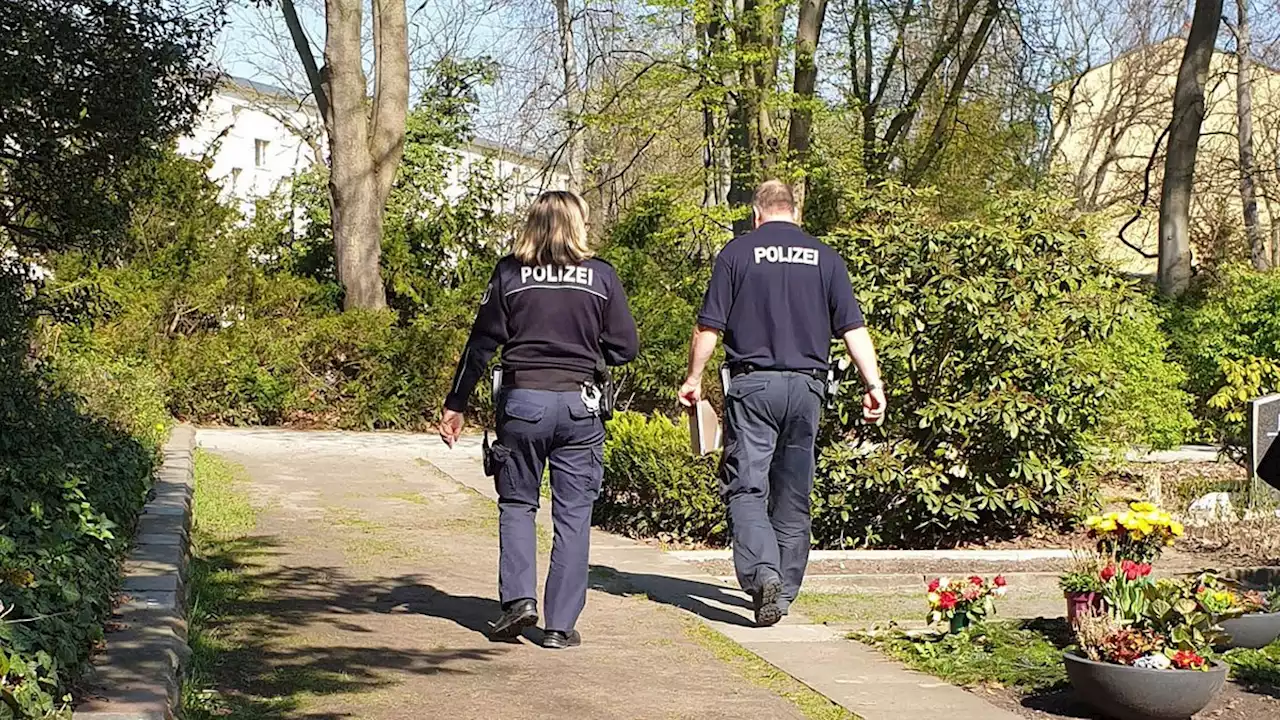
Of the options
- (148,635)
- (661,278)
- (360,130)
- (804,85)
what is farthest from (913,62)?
(148,635)

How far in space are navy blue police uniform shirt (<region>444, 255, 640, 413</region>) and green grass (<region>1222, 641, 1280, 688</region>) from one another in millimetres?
2830

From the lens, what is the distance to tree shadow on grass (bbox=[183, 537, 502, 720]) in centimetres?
541

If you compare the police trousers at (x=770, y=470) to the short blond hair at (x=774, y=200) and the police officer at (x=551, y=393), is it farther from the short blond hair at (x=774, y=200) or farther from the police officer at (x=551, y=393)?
the short blond hair at (x=774, y=200)

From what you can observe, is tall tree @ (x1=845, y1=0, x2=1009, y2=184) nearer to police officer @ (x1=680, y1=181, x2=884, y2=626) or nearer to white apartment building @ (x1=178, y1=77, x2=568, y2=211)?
white apartment building @ (x1=178, y1=77, x2=568, y2=211)

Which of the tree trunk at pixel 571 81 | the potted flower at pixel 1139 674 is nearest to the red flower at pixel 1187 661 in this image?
the potted flower at pixel 1139 674

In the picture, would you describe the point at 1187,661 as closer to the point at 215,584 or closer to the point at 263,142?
the point at 215,584

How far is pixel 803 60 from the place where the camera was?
65.7 feet

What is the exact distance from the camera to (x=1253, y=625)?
6203 millimetres

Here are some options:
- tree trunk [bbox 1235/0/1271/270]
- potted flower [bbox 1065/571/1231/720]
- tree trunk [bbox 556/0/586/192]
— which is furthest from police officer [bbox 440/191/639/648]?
tree trunk [bbox 1235/0/1271/270]

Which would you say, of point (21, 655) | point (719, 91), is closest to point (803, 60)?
point (719, 91)

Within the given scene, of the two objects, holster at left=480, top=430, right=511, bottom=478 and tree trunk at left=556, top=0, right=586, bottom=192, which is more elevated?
tree trunk at left=556, top=0, right=586, bottom=192

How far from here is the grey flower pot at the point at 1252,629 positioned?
6.15 metres

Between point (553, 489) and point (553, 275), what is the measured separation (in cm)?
94

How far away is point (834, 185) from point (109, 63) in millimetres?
15671
